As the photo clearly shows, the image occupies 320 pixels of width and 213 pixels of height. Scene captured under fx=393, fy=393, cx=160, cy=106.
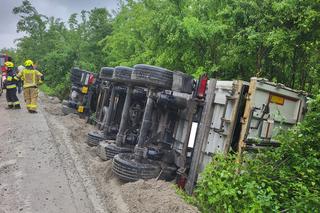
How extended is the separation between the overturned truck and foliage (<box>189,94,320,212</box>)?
1.10 ft

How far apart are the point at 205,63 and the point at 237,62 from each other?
1.14 m

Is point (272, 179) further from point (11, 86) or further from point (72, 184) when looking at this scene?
point (11, 86)

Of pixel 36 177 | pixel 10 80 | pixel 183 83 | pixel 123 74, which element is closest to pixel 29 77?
pixel 10 80

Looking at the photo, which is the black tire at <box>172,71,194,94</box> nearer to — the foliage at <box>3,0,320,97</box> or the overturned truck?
the overturned truck

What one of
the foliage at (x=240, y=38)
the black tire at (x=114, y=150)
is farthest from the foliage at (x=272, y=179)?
the foliage at (x=240, y=38)

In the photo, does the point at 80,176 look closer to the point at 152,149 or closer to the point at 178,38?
the point at 152,149

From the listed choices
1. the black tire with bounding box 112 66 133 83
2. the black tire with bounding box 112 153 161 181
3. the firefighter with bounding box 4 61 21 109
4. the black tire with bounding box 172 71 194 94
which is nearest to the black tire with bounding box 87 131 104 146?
the black tire with bounding box 112 66 133 83

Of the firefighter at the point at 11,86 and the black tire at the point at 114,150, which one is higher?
the firefighter at the point at 11,86

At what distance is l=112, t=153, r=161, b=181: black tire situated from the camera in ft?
20.8

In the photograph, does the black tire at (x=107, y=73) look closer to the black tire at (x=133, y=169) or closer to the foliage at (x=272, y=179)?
the black tire at (x=133, y=169)

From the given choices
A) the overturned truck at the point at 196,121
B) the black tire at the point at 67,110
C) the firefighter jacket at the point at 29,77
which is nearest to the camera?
the overturned truck at the point at 196,121

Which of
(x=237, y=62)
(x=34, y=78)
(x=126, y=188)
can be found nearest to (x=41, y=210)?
(x=126, y=188)

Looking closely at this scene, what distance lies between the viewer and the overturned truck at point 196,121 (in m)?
5.83

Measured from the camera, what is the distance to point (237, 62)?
384 inches
